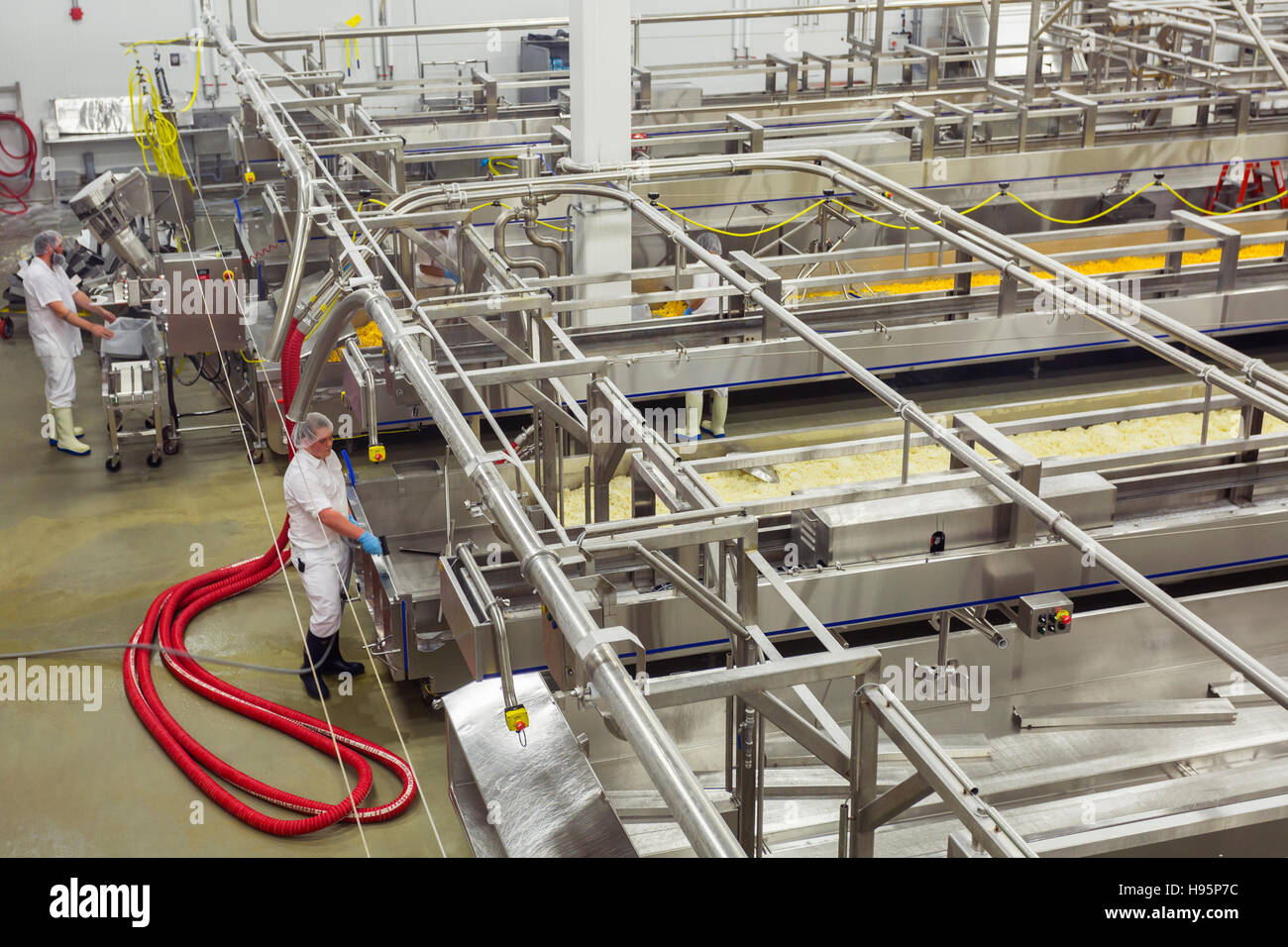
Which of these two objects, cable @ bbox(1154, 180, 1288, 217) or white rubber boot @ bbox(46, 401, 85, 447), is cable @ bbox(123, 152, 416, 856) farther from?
cable @ bbox(1154, 180, 1288, 217)

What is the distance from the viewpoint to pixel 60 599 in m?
5.95

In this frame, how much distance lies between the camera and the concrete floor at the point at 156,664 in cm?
447

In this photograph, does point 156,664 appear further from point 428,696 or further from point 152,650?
point 428,696

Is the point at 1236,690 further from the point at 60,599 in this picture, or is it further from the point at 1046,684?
the point at 60,599

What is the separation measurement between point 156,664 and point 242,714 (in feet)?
2.07

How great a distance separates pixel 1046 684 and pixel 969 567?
741 mm

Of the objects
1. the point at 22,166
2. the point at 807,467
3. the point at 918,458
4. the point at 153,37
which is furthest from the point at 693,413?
the point at 22,166

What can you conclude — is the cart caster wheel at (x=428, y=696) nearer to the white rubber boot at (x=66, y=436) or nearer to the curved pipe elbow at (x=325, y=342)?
the curved pipe elbow at (x=325, y=342)

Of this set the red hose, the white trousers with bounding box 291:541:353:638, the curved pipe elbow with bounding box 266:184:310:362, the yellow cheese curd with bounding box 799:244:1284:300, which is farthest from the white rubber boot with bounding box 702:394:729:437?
the red hose

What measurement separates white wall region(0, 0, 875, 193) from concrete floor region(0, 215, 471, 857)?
5896 mm

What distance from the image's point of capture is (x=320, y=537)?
5.12 metres

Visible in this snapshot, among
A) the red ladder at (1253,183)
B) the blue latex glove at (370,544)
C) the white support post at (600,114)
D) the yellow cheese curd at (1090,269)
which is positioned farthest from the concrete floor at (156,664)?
the red ladder at (1253,183)

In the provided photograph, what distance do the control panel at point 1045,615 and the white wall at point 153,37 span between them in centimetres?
996
